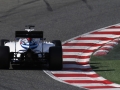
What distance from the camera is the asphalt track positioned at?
2505 cm

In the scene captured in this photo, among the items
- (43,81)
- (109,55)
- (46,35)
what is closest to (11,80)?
(43,81)

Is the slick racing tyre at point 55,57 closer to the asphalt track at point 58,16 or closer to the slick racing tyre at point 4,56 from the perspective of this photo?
the slick racing tyre at point 4,56

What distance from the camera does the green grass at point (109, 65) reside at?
18672 mm

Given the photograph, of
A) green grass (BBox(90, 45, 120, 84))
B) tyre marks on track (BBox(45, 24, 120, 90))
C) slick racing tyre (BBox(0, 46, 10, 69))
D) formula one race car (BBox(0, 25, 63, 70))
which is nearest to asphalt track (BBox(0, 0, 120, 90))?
tyre marks on track (BBox(45, 24, 120, 90))

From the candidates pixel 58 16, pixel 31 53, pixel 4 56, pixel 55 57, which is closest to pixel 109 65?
pixel 55 57

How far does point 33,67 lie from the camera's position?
19.8 meters

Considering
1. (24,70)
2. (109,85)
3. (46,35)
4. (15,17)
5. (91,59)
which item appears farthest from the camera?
(15,17)

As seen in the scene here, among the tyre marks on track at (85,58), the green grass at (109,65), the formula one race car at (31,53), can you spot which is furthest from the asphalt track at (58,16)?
the formula one race car at (31,53)

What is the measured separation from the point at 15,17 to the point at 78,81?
924 cm

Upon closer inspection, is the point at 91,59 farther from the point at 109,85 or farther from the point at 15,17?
the point at 15,17

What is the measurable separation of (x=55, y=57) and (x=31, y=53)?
69 centimetres

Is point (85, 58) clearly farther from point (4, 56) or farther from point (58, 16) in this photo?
point (58, 16)

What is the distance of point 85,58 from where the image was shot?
21.0 metres

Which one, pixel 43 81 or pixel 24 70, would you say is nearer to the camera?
pixel 43 81
